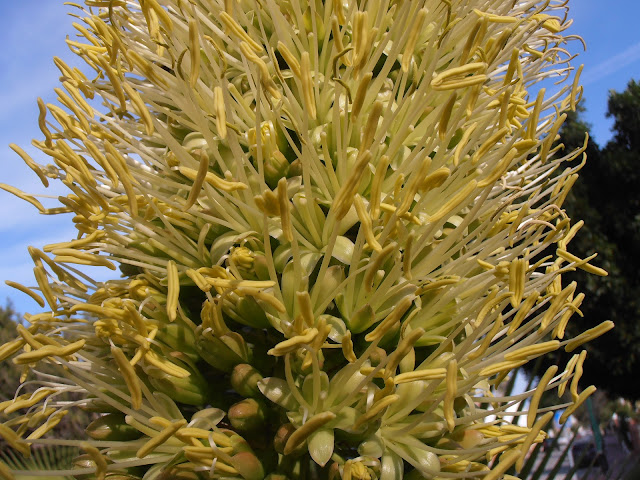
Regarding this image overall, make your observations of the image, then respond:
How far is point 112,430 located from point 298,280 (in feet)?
2.22

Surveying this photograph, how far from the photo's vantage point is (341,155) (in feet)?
4.96

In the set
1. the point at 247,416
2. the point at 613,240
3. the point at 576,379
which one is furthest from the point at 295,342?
the point at 613,240

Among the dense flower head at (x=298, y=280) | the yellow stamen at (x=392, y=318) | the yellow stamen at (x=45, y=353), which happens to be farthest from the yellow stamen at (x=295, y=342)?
the yellow stamen at (x=45, y=353)

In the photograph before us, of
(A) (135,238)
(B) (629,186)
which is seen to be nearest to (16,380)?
(A) (135,238)

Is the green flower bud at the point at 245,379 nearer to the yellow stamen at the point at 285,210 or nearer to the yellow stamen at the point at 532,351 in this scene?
the yellow stamen at the point at 285,210

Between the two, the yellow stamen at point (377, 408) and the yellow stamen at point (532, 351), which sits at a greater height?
the yellow stamen at point (532, 351)

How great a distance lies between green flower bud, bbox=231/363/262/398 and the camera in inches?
54.6

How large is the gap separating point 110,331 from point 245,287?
0.44m

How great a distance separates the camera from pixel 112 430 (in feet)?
4.86

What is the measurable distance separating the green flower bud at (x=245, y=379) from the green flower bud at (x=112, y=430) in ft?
1.11

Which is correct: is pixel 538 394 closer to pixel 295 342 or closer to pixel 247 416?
pixel 295 342

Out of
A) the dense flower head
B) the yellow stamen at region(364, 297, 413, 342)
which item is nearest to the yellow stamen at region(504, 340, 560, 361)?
the dense flower head

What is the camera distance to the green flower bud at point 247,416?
1.34 m

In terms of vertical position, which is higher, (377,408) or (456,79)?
(456,79)
